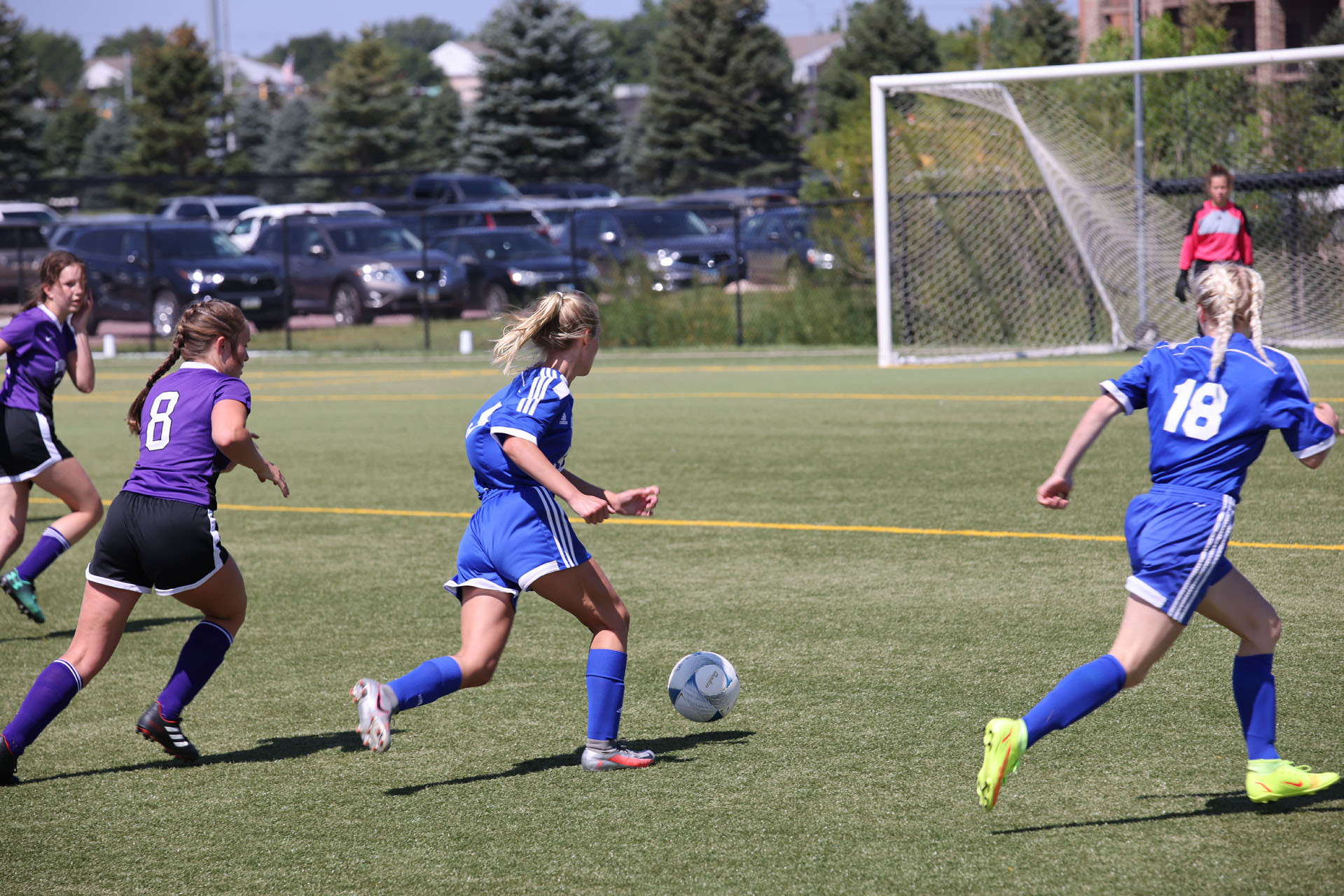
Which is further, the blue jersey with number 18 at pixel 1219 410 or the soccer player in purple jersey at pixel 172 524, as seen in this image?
the soccer player in purple jersey at pixel 172 524

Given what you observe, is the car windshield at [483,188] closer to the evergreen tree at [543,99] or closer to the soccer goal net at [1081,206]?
the evergreen tree at [543,99]

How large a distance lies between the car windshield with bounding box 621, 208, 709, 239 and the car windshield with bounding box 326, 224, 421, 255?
4.35 metres

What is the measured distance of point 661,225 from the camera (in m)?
29.7

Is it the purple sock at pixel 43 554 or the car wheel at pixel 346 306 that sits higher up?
the car wheel at pixel 346 306

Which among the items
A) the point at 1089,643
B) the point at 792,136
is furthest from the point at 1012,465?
the point at 792,136

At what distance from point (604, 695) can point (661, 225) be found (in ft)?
83.6

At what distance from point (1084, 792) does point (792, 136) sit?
52.9 metres

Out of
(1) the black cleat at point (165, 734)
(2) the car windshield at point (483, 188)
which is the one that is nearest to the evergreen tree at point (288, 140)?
(2) the car windshield at point (483, 188)

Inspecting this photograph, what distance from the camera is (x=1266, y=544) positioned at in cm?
798

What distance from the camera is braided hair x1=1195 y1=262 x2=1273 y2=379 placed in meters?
4.15

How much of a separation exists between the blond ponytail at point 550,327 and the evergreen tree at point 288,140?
6606 centimetres

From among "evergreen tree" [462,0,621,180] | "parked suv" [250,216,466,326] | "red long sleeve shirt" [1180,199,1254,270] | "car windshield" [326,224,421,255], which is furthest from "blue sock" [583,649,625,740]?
"evergreen tree" [462,0,621,180]

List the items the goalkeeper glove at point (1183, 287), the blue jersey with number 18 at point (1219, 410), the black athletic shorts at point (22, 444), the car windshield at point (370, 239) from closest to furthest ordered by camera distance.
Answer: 1. the blue jersey with number 18 at point (1219, 410)
2. the black athletic shorts at point (22, 444)
3. the goalkeeper glove at point (1183, 287)
4. the car windshield at point (370, 239)

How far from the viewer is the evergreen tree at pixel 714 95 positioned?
5444 cm
